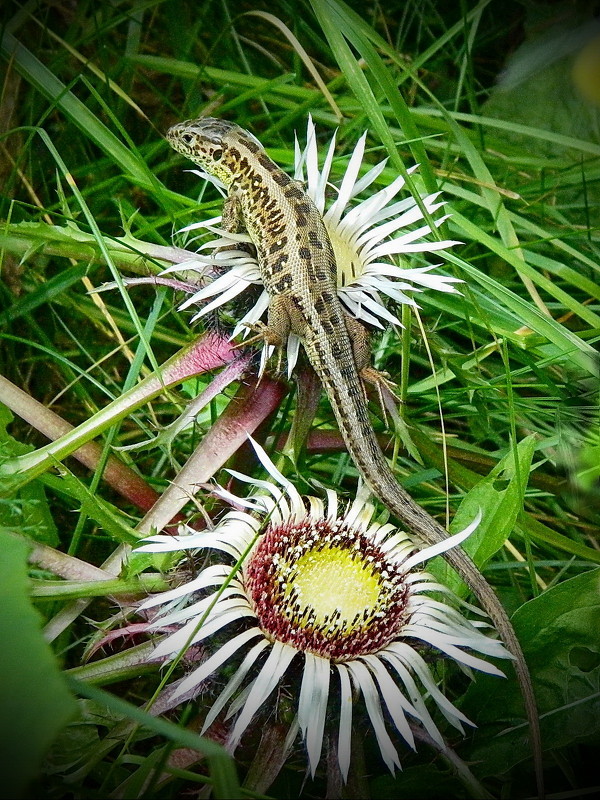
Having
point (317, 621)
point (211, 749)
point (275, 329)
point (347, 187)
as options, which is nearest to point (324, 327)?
point (275, 329)

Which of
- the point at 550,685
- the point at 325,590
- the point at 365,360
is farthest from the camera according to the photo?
the point at 365,360

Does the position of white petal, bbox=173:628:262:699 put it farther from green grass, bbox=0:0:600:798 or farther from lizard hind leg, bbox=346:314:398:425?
lizard hind leg, bbox=346:314:398:425

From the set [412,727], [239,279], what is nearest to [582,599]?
[412,727]

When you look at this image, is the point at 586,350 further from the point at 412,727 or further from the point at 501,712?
the point at 412,727

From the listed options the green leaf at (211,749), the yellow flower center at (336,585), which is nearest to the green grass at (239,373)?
the green leaf at (211,749)

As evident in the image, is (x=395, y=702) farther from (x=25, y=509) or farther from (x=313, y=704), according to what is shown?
→ (x=25, y=509)

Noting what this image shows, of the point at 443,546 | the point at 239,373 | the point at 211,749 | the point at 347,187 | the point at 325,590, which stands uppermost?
the point at 347,187

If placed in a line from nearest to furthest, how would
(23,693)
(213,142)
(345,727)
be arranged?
(23,693)
(345,727)
(213,142)
